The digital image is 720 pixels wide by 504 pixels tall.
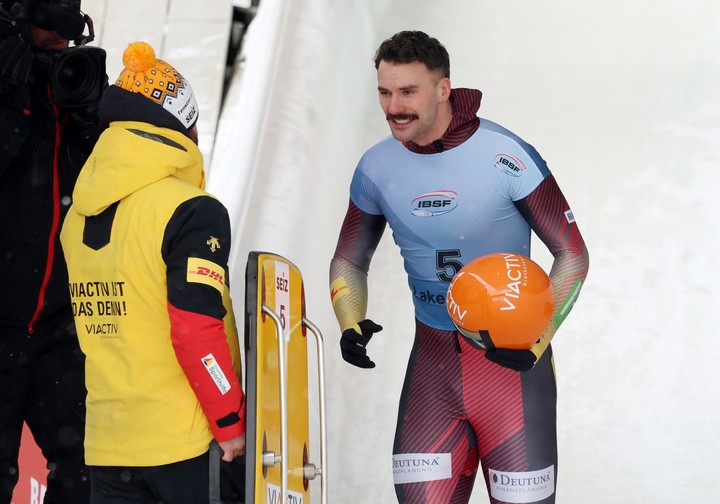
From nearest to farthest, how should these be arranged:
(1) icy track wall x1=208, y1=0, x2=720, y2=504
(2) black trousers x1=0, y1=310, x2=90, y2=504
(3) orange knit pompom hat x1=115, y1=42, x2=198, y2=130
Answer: (3) orange knit pompom hat x1=115, y1=42, x2=198, y2=130 < (2) black trousers x1=0, y1=310, x2=90, y2=504 < (1) icy track wall x1=208, y1=0, x2=720, y2=504

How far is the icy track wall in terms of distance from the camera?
175 inches

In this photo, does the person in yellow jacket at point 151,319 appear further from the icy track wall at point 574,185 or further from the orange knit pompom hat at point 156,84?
the icy track wall at point 574,185

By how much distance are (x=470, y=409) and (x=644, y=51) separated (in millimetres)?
3937

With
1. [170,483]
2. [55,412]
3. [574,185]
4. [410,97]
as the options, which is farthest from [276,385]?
[574,185]

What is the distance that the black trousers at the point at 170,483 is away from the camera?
103 inches

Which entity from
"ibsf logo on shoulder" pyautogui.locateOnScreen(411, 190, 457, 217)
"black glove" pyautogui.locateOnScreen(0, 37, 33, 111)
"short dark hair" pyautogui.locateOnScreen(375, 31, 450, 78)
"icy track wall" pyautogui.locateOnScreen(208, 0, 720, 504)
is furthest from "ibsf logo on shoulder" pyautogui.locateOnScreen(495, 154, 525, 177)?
"icy track wall" pyautogui.locateOnScreen(208, 0, 720, 504)

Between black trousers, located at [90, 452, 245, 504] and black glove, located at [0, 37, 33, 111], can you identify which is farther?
black glove, located at [0, 37, 33, 111]

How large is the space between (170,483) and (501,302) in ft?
3.04

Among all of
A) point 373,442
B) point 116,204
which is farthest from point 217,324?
point 373,442

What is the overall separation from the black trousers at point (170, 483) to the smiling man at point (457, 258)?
50 cm

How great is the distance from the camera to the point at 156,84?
2.79 meters

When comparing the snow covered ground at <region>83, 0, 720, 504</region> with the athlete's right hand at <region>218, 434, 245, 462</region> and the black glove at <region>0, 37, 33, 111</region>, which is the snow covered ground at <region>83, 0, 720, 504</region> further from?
the athlete's right hand at <region>218, 434, 245, 462</region>

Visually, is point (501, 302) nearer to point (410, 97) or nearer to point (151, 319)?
point (410, 97)

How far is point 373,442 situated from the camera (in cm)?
446
